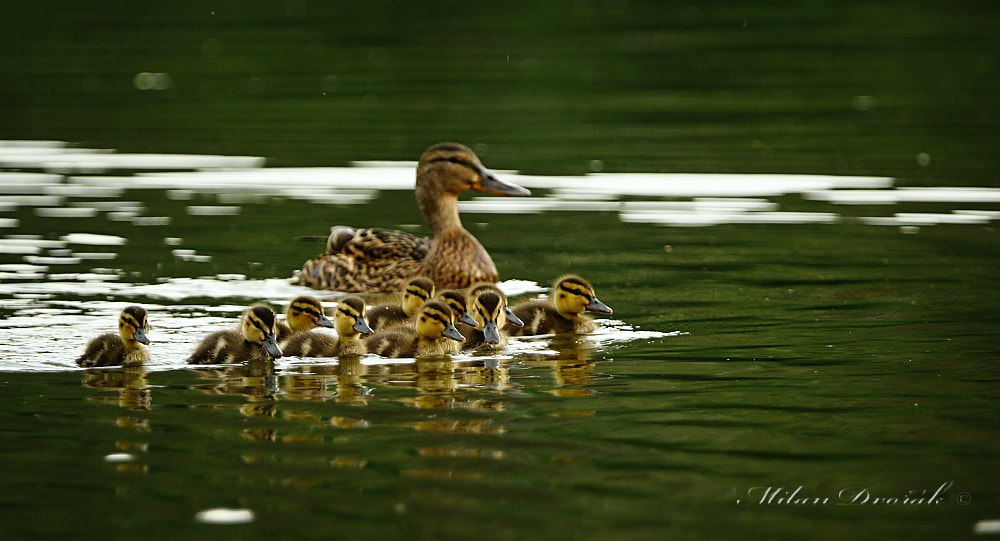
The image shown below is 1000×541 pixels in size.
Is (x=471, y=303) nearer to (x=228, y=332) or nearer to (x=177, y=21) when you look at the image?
(x=228, y=332)

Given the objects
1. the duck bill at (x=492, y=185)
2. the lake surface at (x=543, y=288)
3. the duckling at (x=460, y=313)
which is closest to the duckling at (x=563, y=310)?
the lake surface at (x=543, y=288)

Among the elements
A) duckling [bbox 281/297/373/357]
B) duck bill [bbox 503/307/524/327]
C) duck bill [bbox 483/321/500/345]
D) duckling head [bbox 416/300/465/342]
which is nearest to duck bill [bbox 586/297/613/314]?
Answer: duck bill [bbox 503/307/524/327]

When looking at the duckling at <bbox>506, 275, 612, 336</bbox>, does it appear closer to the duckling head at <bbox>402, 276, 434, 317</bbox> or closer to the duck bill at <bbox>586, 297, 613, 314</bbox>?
the duck bill at <bbox>586, 297, 613, 314</bbox>

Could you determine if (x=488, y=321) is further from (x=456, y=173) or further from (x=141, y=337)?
(x=456, y=173)

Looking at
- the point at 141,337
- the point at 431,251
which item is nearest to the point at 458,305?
the point at 141,337

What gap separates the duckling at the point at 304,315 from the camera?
8.83 m

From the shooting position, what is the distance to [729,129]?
57.4ft

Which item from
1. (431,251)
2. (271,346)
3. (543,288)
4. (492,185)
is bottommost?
(271,346)

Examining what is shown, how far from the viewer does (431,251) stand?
36.0 ft

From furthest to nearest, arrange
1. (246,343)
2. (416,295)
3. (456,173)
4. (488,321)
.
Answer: (456,173), (416,295), (488,321), (246,343)

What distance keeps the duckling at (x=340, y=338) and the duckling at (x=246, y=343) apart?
8.6 inches

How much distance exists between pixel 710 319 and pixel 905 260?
219 centimetres

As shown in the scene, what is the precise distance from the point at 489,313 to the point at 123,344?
5.86 ft

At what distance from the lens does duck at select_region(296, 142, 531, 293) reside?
35.4 ft
